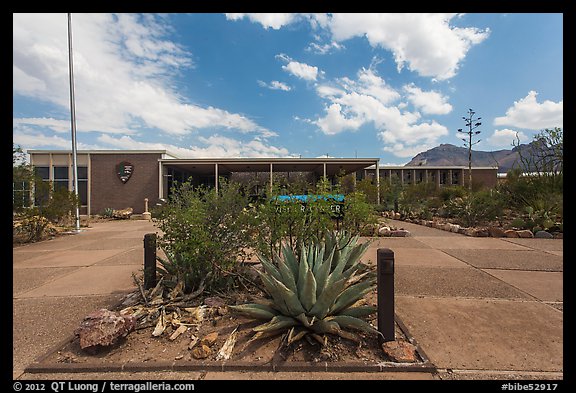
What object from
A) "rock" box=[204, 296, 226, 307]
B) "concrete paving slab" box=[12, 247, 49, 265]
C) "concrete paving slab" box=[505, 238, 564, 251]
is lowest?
"concrete paving slab" box=[12, 247, 49, 265]

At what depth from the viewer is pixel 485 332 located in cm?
282

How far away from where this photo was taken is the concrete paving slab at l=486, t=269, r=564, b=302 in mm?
3871

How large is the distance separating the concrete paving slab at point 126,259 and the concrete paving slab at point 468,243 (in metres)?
7.81

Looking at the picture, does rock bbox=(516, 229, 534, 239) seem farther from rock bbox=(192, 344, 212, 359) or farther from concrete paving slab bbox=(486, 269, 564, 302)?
rock bbox=(192, 344, 212, 359)

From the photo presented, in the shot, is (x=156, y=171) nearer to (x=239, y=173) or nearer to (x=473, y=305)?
(x=239, y=173)

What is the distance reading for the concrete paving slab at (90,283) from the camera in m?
4.17

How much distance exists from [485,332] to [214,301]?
124 inches

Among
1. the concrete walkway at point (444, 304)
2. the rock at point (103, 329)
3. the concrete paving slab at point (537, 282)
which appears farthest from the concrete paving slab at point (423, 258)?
the rock at point (103, 329)

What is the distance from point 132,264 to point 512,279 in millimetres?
7520

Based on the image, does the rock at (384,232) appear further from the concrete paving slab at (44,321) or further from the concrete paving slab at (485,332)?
the concrete paving slab at (44,321)

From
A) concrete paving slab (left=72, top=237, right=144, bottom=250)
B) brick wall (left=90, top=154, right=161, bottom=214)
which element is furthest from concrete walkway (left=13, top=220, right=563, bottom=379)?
brick wall (left=90, top=154, right=161, bottom=214)

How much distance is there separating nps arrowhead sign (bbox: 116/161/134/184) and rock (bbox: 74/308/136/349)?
24.3m

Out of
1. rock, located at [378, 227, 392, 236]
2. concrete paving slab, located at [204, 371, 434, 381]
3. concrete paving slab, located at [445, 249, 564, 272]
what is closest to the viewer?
concrete paving slab, located at [204, 371, 434, 381]
